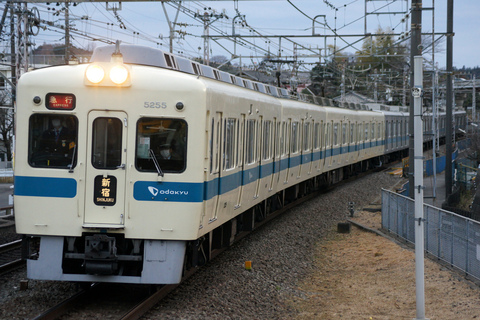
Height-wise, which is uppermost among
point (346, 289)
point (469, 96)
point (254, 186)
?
point (469, 96)

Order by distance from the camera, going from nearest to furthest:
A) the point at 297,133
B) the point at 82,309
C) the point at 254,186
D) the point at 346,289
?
the point at 82,309 → the point at 346,289 → the point at 254,186 → the point at 297,133

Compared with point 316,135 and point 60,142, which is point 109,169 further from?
point 316,135

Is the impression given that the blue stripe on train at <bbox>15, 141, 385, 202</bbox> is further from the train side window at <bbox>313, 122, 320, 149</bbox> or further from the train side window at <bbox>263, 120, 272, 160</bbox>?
the train side window at <bbox>313, 122, 320, 149</bbox>

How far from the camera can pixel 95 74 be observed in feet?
25.5

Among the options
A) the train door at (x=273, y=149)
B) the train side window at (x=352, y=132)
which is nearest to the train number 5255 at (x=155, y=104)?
the train door at (x=273, y=149)

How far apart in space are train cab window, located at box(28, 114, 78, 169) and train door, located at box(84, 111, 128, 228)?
22cm

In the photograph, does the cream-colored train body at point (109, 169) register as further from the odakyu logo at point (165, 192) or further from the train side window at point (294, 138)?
the train side window at point (294, 138)

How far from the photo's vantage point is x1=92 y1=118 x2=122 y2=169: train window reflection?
25.6 ft

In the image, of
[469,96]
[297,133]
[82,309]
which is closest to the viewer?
[82,309]

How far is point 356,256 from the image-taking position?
12766mm

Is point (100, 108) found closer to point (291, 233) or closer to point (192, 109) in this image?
point (192, 109)

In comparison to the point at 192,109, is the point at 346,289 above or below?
below

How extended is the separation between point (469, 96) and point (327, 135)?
73640 millimetres

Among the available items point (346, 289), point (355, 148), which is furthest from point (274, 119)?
point (355, 148)
